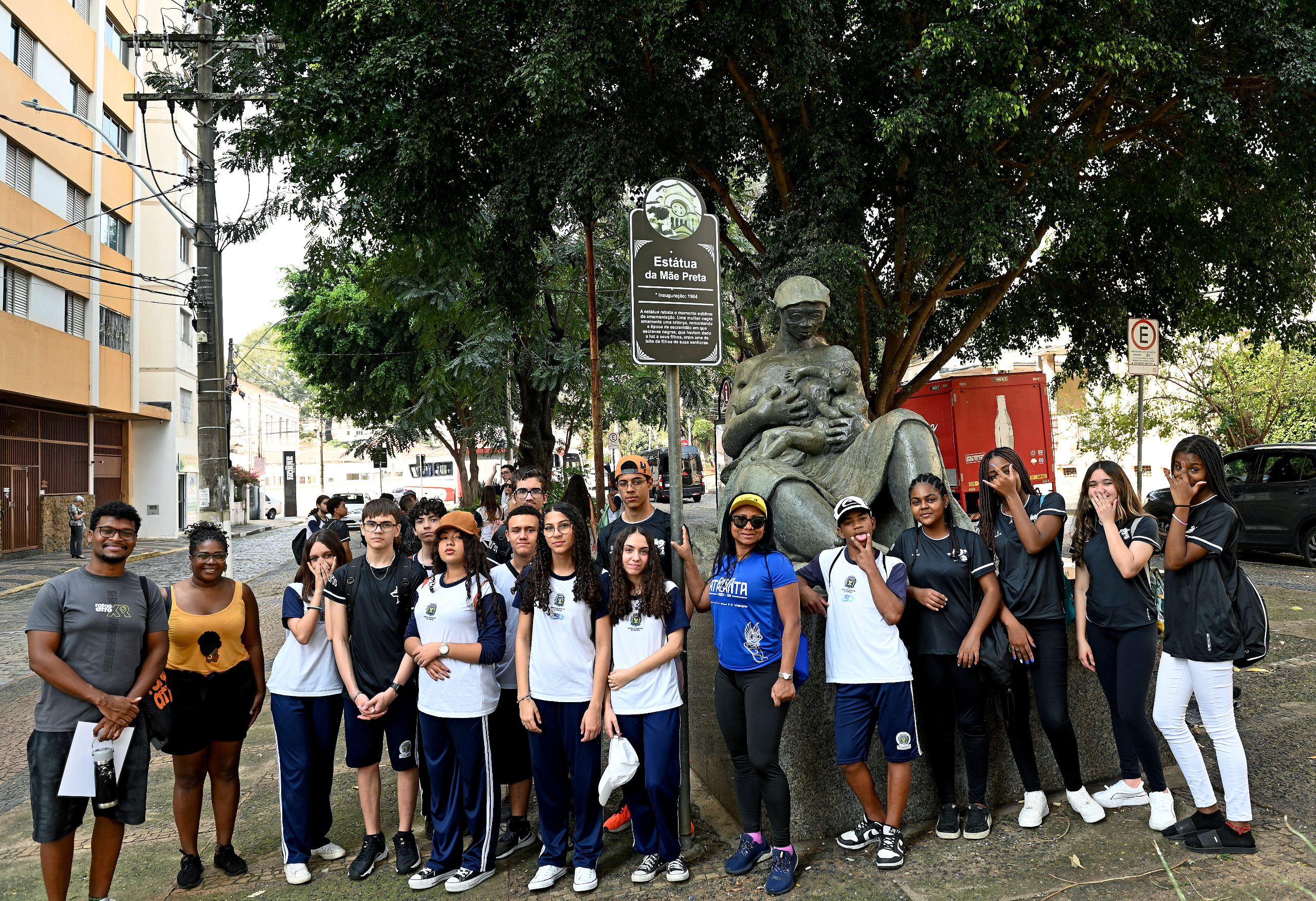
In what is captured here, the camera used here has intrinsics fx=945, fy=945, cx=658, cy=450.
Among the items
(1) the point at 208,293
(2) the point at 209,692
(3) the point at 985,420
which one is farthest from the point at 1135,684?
(3) the point at 985,420

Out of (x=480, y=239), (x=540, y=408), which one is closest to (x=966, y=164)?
(x=480, y=239)

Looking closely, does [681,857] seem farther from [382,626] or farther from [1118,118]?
[1118,118]

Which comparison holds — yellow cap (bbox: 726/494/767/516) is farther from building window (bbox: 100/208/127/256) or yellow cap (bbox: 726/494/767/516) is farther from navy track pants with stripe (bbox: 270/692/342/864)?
building window (bbox: 100/208/127/256)

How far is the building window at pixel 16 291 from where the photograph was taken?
2012cm

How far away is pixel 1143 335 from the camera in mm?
8641

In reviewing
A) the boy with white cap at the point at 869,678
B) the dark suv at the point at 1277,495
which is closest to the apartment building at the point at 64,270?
the boy with white cap at the point at 869,678

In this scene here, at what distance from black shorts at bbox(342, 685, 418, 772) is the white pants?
3.32 m

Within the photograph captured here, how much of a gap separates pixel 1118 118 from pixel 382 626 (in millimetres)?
12333

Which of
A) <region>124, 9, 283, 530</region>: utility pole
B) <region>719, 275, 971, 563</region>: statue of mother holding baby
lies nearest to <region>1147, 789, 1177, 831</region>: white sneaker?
<region>719, 275, 971, 563</region>: statue of mother holding baby

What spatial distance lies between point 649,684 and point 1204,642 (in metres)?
2.33

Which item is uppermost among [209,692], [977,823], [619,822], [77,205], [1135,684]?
[77,205]

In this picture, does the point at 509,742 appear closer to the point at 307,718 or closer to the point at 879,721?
the point at 307,718

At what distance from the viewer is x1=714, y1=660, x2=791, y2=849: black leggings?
3959 mm

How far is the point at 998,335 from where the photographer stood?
16109 millimetres
